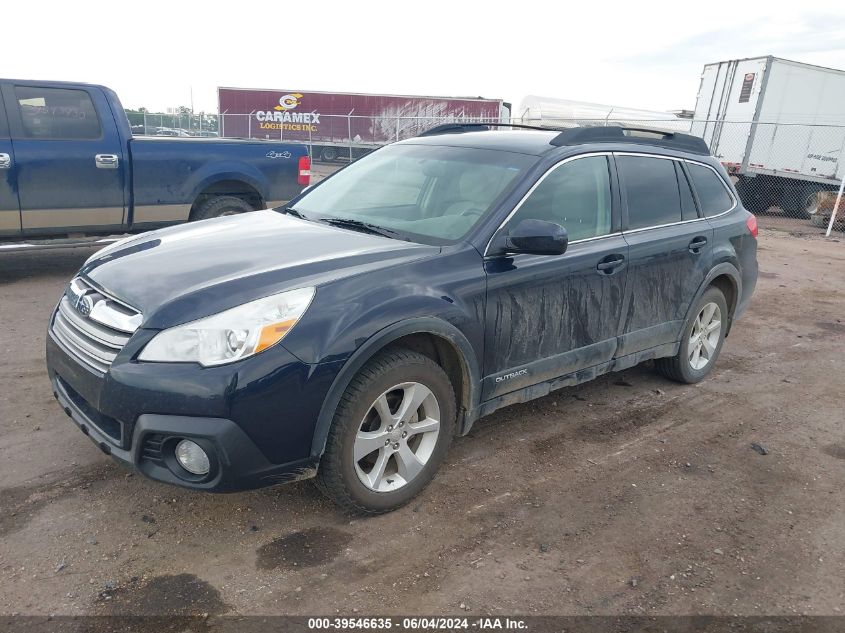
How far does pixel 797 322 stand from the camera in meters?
7.35

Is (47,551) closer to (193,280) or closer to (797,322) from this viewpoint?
(193,280)

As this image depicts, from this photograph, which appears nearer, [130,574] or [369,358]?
[130,574]

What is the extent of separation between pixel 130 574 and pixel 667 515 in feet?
8.17

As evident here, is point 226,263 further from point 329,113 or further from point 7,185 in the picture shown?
point 329,113

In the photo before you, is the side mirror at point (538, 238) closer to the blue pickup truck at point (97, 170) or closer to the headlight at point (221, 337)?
the headlight at point (221, 337)

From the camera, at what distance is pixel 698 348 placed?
5180 millimetres

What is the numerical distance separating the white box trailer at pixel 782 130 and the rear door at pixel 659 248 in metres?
13.1

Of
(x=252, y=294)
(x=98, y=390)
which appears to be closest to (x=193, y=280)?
(x=252, y=294)

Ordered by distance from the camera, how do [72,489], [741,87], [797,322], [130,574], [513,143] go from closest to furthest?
[130,574] < [72,489] < [513,143] < [797,322] < [741,87]

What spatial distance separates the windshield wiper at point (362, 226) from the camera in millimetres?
3611

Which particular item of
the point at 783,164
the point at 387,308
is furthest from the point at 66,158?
the point at 783,164

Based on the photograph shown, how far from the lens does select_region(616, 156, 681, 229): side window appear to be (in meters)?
4.30

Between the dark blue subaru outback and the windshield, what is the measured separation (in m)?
0.01

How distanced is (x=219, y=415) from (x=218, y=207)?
5.69 metres
